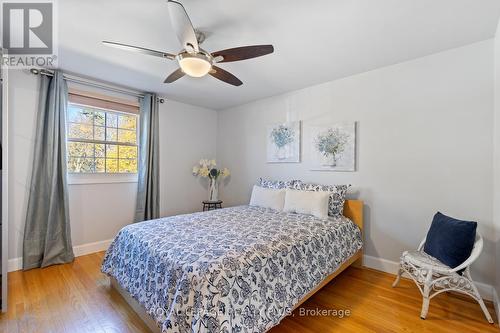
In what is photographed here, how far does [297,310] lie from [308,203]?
3.65 ft

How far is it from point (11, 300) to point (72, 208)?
1.20m

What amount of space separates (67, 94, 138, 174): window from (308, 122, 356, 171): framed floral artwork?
8.86 feet

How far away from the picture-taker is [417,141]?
2.50 meters

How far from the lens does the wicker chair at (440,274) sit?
1.83 meters

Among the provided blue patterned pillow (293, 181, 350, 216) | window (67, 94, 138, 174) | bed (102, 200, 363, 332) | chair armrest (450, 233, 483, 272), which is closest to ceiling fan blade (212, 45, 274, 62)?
bed (102, 200, 363, 332)

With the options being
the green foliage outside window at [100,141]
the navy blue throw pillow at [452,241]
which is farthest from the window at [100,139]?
the navy blue throw pillow at [452,241]

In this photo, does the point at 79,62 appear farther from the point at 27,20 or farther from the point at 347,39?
the point at 347,39

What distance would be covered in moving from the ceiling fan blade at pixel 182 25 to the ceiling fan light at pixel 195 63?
55 mm

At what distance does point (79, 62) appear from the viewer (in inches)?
103

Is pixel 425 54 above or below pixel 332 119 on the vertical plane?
above

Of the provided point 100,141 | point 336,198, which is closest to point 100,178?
point 100,141

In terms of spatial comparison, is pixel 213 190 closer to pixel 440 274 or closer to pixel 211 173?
pixel 211 173

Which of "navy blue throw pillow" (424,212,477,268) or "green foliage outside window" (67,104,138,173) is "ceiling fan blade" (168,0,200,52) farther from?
"navy blue throw pillow" (424,212,477,268)

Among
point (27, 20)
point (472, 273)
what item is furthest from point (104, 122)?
point (472, 273)
